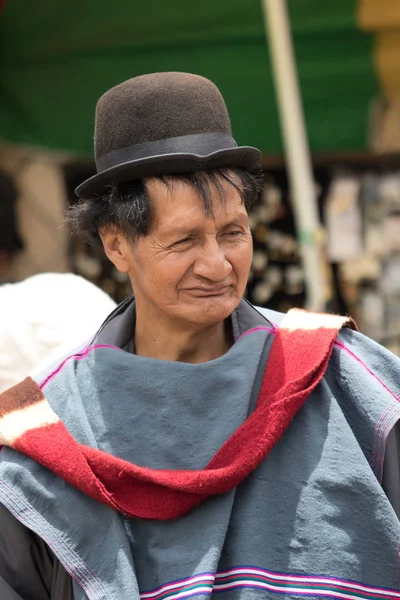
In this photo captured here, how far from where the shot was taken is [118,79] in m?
4.11

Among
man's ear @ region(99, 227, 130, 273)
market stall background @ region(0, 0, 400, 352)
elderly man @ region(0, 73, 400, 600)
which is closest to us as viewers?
elderly man @ region(0, 73, 400, 600)

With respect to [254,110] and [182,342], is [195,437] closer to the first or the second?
[182,342]

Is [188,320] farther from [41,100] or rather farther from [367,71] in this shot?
[41,100]

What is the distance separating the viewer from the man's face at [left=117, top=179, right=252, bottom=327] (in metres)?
1.68

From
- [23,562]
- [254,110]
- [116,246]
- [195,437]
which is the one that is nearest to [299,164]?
[254,110]

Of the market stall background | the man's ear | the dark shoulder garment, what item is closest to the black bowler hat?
Result: the man's ear

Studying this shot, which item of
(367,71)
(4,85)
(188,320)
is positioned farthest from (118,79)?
(188,320)

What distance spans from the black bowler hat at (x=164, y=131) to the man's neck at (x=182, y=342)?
0.33m

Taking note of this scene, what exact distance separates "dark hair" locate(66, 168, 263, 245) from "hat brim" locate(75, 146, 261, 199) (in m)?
0.01

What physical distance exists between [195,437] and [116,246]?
1.44 ft

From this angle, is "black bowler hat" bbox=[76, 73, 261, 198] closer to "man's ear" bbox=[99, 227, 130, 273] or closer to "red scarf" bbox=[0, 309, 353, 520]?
"man's ear" bbox=[99, 227, 130, 273]

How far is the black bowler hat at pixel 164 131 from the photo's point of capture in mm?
1672

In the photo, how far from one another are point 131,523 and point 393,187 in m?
2.91

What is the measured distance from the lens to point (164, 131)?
1689mm
